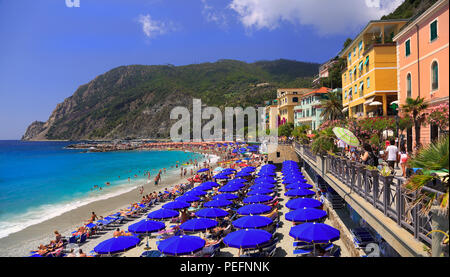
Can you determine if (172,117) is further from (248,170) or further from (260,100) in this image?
(248,170)

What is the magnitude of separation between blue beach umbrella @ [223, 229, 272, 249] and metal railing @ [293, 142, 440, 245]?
353cm

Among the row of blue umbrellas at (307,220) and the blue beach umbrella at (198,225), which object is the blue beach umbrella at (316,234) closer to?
the row of blue umbrellas at (307,220)

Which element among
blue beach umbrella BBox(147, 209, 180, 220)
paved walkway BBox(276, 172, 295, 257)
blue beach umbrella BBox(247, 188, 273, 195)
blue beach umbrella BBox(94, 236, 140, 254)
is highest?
blue beach umbrella BBox(247, 188, 273, 195)

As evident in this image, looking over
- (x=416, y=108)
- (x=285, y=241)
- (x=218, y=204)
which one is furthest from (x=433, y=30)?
(x=218, y=204)

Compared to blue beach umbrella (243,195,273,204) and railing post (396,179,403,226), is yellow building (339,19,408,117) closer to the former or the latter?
blue beach umbrella (243,195,273,204)

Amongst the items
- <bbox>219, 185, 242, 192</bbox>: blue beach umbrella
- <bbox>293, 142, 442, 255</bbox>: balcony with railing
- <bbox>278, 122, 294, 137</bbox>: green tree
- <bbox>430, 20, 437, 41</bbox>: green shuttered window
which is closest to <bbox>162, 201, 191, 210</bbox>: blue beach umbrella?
<bbox>219, 185, 242, 192</bbox>: blue beach umbrella

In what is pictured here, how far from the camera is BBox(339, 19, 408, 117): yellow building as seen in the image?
21422 millimetres

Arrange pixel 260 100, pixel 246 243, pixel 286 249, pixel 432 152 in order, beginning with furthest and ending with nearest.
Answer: pixel 260 100 → pixel 286 249 → pixel 246 243 → pixel 432 152

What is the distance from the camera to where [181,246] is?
975 centimetres

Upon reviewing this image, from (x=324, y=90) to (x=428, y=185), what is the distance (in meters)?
42.4

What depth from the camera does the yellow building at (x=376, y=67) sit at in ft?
70.3

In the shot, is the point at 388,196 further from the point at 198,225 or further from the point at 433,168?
the point at 198,225
